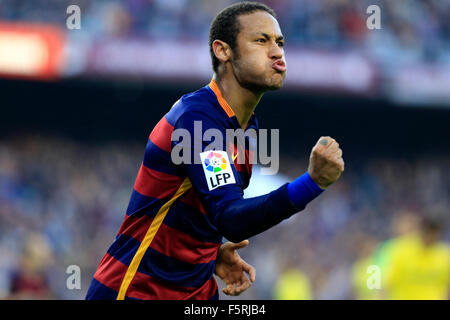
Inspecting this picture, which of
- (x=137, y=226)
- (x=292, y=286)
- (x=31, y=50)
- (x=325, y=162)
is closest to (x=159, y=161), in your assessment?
(x=137, y=226)

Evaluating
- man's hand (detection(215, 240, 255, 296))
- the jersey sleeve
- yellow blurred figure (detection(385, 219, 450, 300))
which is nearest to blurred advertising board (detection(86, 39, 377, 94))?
yellow blurred figure (detection(385, 219, 450, 300))

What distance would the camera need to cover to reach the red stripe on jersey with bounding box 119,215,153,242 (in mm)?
3330

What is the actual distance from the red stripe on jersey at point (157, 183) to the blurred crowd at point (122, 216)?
4456 millimetres

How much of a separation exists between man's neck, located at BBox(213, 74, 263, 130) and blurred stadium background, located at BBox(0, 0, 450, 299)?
785 cm

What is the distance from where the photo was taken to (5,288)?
8.63m

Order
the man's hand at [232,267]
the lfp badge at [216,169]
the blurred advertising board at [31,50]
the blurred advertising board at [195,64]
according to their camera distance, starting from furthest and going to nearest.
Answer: the blurred advertising board at [195,64]
the blurred advertising board at [31,50]
the man's hand at [232,267]
the lfp badge at [216,169]

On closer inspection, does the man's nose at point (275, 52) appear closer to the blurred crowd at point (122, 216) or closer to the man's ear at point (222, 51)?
the man's ear at point (222, 51)

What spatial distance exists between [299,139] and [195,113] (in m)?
15.1

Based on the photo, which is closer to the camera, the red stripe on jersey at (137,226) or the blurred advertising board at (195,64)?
the red stripe on jersey at (137,226)

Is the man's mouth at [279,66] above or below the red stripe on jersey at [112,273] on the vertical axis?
above

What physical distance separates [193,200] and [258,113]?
14.2 m

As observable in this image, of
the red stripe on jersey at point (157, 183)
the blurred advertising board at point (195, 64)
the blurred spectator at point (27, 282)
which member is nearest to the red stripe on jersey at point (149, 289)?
the red stripe on jersey at point (157, 183)

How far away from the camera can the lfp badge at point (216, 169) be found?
9.89 ft

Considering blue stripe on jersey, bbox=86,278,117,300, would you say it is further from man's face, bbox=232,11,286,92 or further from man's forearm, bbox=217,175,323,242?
man's face, bbox=232,11,286,92
